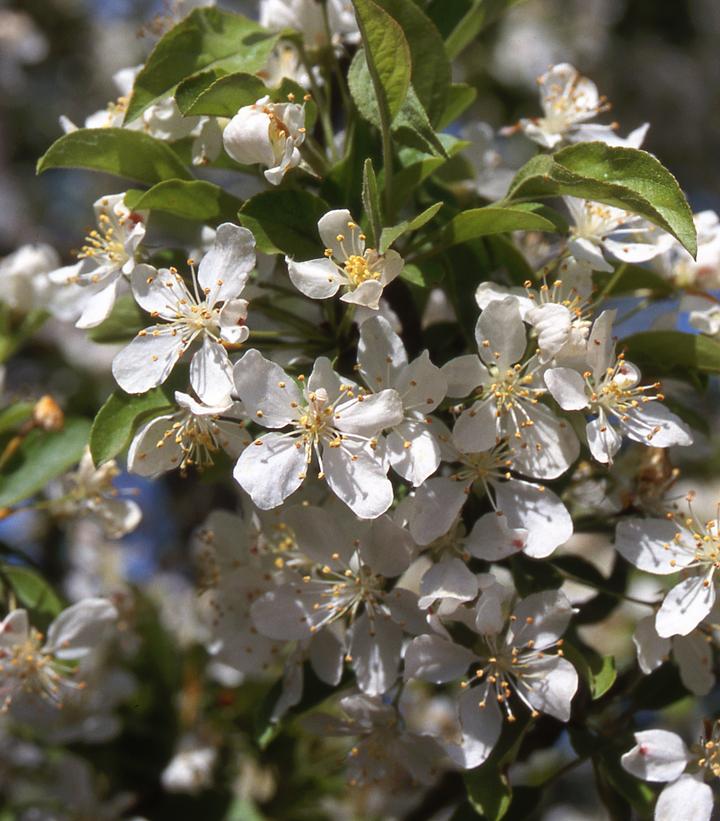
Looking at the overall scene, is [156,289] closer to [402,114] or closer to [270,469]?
[270,469]

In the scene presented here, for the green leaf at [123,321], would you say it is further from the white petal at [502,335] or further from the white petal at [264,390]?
the white petal at [502,335]

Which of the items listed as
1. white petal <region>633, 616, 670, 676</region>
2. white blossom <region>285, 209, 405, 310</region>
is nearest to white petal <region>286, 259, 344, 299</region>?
white blossom <region>285, 209, 405, 310</region>

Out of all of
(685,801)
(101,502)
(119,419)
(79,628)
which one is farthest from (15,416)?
(685,801)

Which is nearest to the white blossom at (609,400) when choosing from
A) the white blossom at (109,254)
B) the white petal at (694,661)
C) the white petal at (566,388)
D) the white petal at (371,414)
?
→ the white petal at (566,388)

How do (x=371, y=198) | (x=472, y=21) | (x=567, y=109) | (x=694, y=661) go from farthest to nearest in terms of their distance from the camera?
1. (x=567, y=109)
2. (x=472, y=21)
3. (x=694, y=661)
4. (x=371, y=198)

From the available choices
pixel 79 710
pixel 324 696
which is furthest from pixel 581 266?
pixel 79 710

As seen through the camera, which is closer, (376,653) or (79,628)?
(376,653)

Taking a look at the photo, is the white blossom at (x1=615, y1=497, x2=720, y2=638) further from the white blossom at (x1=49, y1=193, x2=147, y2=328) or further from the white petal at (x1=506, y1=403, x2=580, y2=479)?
the white blossom at (x1=49, y1=193, x2=147, y2=328)

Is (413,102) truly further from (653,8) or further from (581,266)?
(653,8)
